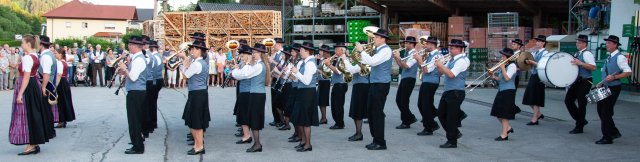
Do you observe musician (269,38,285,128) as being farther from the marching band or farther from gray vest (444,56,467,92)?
gray vest (444,56,467,92)

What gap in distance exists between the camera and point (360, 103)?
10117 mm

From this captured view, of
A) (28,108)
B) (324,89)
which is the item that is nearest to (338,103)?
(324,89)

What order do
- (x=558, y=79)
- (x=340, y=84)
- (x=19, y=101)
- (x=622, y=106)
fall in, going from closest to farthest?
(x=19, y=101) → (x=558, y=79) → (x=340, y=84) → (x=622, y=106)

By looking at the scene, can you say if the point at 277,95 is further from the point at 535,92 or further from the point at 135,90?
the point at 535,92

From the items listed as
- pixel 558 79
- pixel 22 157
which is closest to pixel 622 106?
pixel 558 79

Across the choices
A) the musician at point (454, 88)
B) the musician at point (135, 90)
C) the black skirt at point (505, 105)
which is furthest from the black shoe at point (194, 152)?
the black skirt at point (505, 105)

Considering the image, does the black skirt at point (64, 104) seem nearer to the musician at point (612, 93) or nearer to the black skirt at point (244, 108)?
the black skirt at point (244, 108)

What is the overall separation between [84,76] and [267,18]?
31.0 ft

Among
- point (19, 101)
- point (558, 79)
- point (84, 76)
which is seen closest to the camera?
point (19, 101)

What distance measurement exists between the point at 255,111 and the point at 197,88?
811 mm

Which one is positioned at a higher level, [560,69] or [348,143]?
[560,69]

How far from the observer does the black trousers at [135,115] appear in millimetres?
8914

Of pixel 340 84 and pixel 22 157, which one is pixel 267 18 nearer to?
pixel 340 84

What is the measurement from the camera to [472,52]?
2562 centimetres
